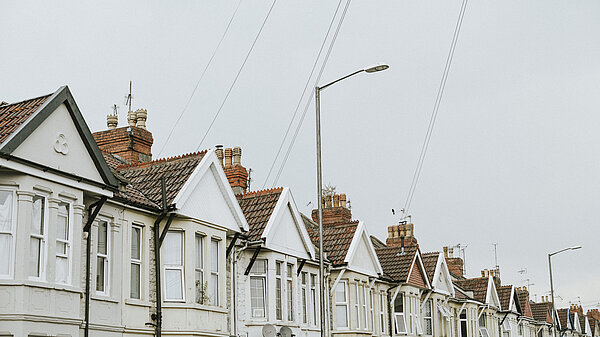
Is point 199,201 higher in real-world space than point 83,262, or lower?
higher

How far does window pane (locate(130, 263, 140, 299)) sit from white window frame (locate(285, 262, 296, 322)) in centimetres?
734

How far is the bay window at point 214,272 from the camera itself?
951 inches

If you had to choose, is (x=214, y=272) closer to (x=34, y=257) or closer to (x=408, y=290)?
(x=34, y=257)

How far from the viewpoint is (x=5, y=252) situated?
17047mm

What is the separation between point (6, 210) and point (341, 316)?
18109 mm

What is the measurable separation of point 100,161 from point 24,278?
3735 mm

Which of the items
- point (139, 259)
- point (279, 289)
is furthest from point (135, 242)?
point (279, 289)

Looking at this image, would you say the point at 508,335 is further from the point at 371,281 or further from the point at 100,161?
the point at 100,161

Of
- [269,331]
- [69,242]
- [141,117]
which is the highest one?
[141,117]

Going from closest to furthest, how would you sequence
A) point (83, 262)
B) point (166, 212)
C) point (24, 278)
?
point (24, 278), point (83, 262), point (166, 212)

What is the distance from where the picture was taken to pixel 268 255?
89.5 feet

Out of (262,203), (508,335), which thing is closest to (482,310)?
(508,335)

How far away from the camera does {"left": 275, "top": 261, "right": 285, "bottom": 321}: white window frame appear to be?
27688 millimetres

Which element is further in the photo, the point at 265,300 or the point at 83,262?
the point at 265,300
